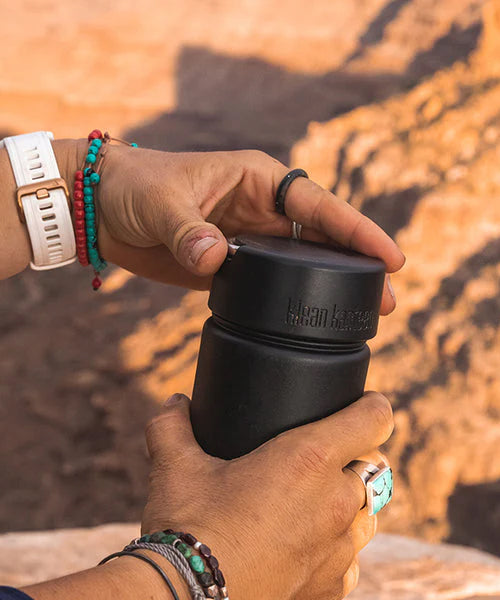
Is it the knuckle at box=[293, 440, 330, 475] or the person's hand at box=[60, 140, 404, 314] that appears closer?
the knuckle at box=[293, 440, 330, 475]

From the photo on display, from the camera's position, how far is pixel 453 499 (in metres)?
2.58

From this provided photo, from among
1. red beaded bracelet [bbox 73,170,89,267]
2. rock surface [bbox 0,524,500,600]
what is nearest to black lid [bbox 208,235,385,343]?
red beaded bracelet [bbox 73,170,89,267]

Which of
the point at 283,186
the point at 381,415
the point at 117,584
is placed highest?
the point at 283,186

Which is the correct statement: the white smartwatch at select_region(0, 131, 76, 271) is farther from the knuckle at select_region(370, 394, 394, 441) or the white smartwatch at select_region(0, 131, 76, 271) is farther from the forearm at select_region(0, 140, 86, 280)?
the knuckle at select_region(370, 394, 394, 441)

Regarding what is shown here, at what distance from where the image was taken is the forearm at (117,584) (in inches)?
26.2

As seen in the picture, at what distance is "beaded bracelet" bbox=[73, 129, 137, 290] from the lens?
1.17 m

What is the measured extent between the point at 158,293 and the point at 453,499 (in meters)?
2.07

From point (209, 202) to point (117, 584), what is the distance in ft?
2.12

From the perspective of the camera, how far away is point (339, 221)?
111 cm

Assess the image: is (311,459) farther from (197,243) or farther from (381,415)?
(197,243)

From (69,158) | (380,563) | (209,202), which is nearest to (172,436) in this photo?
(209,202)

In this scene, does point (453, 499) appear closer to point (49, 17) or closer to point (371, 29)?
point (371, 29)

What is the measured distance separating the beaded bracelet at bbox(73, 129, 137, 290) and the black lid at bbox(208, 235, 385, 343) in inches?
15.8

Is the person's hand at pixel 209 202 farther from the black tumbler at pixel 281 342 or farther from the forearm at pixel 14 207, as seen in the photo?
the black tumbler at pixel 281 342
